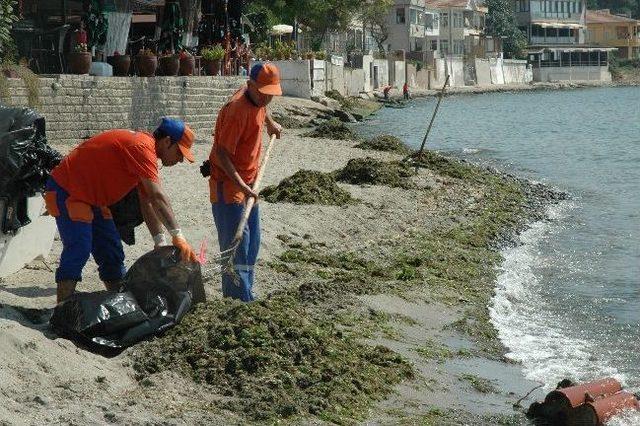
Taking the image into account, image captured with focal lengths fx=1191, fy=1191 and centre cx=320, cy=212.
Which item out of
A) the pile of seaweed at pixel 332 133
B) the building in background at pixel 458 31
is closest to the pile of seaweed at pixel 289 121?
the pile of seaweed at pixel 332 133

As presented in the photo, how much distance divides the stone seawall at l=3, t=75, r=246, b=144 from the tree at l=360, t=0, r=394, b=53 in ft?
138

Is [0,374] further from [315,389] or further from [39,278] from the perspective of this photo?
[39,278]

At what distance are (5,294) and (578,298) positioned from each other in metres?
6.52

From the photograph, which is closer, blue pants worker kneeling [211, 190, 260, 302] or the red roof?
blue pants worker kneeling [211, 190, 260, 302]

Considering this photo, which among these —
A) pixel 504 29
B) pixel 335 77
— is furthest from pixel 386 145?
pixel 504 29

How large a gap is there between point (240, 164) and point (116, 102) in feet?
48.8

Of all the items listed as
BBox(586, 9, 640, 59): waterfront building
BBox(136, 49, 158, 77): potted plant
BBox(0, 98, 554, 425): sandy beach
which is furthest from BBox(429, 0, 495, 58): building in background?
BBox(0, 98, 554, 425): sandy beach

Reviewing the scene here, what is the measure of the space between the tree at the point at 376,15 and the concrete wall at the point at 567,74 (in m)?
29.1

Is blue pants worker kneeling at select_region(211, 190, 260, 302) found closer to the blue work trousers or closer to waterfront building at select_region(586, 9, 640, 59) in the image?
the blue work trousers

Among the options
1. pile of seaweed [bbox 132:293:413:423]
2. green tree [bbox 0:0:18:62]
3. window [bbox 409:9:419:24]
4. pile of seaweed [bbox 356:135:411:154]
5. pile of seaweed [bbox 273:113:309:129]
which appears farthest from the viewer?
window [bbox 409:9:419:24]

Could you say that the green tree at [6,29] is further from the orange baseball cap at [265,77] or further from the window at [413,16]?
the window at [413,16]

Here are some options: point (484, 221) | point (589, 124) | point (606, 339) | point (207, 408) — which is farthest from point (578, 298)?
point (589, 124)

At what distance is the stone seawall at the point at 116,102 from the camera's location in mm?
20984

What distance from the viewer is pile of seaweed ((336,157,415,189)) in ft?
62.8
